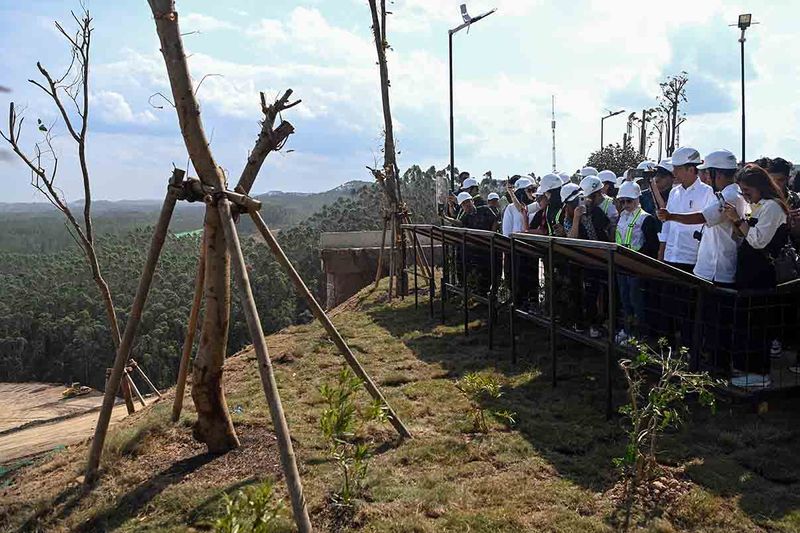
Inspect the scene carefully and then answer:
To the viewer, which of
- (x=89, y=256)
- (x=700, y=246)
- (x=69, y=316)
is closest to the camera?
(x=700, y=246)

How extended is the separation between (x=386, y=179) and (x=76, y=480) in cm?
853

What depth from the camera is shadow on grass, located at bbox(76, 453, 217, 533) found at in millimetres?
4402

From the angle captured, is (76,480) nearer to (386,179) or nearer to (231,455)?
(231,455)

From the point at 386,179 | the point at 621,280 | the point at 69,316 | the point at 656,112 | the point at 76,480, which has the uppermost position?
the point at 656,112

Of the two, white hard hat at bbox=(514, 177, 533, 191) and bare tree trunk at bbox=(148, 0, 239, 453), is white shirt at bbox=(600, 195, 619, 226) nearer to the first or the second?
white hard hat at bbox=(514, 177, 533, 191)

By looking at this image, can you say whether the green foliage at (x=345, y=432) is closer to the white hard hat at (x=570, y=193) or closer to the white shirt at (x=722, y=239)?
the white shirt at (x=722, y=239)

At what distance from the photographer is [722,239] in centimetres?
539

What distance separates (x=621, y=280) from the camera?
6.61 m

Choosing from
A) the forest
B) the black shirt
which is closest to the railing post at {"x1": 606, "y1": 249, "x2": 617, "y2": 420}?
the black shirt

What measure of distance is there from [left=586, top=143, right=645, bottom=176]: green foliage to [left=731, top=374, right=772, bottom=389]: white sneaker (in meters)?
17.5

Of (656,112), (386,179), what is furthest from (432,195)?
(386,179)

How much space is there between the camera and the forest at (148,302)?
31844 millimetres

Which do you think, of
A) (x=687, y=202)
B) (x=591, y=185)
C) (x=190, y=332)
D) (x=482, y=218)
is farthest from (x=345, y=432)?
(x=482, y=218)

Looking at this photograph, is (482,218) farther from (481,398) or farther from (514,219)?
(481,398)
